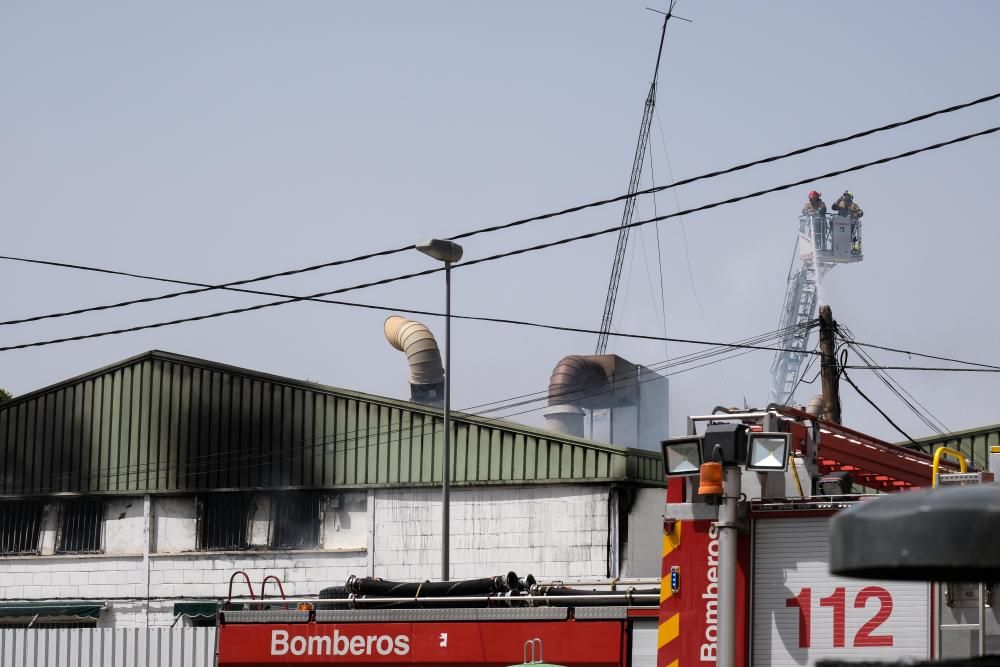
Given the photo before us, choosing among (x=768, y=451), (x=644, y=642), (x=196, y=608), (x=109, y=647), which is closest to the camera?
(x=768, y=451)

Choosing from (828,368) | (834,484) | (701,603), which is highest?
(828,368)

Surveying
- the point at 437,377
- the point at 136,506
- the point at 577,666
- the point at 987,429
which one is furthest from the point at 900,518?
the point at 437,377

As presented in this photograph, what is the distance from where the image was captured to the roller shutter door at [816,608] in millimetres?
8594

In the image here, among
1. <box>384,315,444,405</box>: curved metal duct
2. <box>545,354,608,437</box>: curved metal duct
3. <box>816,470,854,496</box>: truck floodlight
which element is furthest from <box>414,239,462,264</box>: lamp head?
<box>545,354,608,437</box>: curved metal duct

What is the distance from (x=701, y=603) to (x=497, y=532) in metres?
19.9

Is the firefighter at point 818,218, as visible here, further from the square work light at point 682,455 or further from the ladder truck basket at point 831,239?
the square work light at point 682,455

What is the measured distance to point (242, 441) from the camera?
3203cm

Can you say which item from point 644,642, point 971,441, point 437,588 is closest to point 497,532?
point 971,441

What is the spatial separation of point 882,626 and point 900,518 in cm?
486

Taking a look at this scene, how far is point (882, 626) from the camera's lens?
28.5ft

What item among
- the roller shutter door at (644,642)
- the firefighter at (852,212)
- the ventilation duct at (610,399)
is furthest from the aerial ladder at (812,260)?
the roller shutter door at (644,642)

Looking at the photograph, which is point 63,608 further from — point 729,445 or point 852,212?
point 852,212

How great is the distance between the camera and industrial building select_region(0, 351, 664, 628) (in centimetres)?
2866

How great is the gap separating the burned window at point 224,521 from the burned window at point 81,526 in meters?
2.71
